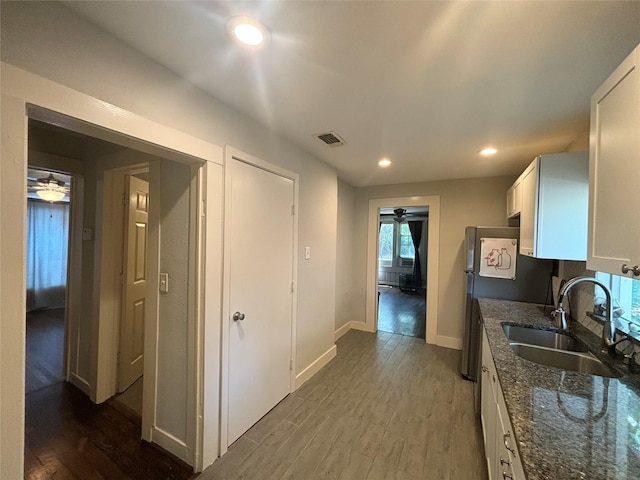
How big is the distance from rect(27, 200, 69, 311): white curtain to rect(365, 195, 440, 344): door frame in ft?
19.3

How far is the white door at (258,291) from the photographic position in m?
1.81

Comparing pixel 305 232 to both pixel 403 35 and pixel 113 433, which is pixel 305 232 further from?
pixel 113 433

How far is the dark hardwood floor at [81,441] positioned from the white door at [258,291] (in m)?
0.53

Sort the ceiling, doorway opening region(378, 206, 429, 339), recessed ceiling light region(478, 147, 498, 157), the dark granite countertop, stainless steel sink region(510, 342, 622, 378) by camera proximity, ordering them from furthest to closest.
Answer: doorway opening region(378, 206, 429, 339) < recessed ceiling light region(478, 147, 498, 157) < stainless steel sink region(510, 342, 622, 378) < the ceiling < the dark granite countertop

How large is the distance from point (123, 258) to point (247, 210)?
1432 mm

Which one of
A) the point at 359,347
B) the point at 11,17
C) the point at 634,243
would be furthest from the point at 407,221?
the point at 11,17

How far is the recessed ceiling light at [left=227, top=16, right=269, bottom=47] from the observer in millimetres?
1025

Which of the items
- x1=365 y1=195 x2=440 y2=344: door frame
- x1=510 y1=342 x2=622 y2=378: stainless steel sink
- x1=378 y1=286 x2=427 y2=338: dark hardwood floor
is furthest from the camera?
x1=378 y1=286 x2=427 y2=338: dark hardwood floor

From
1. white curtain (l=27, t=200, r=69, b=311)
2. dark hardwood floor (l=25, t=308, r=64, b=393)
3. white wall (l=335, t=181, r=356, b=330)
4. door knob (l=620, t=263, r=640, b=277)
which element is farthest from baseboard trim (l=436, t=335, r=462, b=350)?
white curtain (l=27, t=200, r=69, b=311)

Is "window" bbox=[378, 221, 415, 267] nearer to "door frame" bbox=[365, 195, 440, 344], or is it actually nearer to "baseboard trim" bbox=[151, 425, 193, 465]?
"door frame" bbox=[365, 195, 440, 344]

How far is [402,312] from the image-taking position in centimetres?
544

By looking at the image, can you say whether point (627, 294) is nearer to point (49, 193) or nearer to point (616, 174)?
point (616, 174)

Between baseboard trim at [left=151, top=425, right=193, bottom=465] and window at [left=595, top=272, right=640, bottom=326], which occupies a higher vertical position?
window at [left=595, top=272, right=640, bottom=326]

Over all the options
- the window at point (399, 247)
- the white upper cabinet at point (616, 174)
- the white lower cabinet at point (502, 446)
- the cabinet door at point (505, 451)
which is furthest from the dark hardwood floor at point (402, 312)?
the white upper cabinet at point (616, 174)
